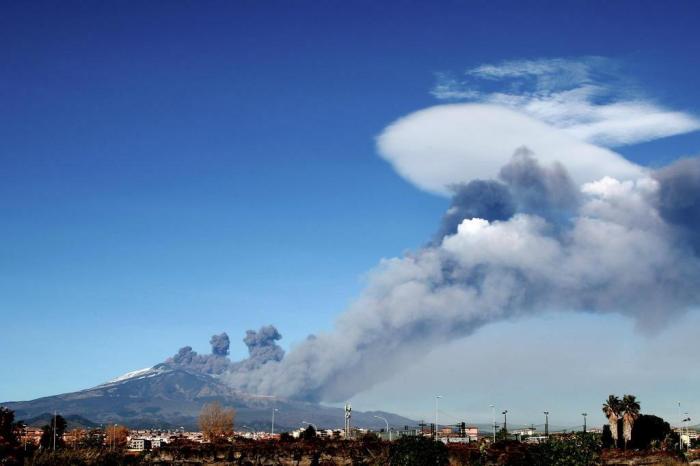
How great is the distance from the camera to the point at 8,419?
3920 inches

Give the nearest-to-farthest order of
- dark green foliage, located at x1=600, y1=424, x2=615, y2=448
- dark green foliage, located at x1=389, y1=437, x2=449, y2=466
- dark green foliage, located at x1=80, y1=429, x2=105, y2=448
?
1. dark green foliage, located at x1=389, y1=437, x2=449, y2=466
2. dark green foliage, located at x1=80, y1=429, x2=105, y2=448
3. dark green foliage, located at x1=600, y1=424, x2=615, y2=448

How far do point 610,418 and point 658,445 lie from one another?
1050cm

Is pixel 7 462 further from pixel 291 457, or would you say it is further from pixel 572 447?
pixel 572 447

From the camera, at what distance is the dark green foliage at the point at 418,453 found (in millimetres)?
52094

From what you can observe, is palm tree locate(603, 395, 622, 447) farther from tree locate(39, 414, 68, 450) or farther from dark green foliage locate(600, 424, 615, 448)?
tree locate(39, 414, 68, 450)

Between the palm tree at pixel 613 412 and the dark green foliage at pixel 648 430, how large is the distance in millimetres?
3121

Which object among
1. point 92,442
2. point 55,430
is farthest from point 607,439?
→ point 55,430

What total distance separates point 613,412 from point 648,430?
10884mm

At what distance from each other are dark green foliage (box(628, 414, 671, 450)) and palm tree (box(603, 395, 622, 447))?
123 inches

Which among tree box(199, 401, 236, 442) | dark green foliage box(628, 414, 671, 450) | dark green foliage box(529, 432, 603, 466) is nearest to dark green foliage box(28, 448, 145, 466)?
dark green foliage box(529, 432, 603, 466)

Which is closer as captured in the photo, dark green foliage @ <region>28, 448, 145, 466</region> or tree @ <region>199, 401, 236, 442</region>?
dark green foliage @ <region>28, 448, 145, 466</region>

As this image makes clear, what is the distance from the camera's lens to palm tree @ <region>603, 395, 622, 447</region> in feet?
361

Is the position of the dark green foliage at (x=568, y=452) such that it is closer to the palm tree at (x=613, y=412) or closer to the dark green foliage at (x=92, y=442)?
the dark green foliage at (x=92, y=442)

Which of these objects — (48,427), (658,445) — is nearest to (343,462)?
(658,445)
